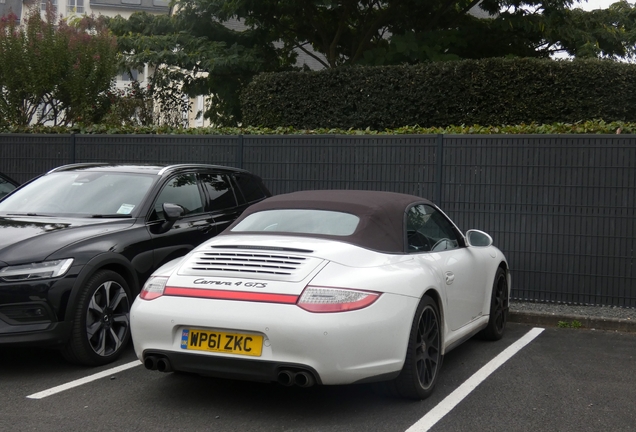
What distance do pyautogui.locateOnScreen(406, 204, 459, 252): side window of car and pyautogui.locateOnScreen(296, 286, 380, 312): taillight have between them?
100cm

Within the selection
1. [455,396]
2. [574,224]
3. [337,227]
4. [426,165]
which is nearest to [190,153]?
[426,165]

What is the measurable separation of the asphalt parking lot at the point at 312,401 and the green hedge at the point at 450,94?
804 centimetres

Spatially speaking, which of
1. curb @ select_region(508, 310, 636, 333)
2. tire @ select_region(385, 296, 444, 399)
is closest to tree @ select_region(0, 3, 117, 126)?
curb @ select_region(508, 310, 636, 333)

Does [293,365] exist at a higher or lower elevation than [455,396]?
higher

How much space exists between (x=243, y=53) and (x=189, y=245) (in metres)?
11.6

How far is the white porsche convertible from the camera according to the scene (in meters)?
4.66

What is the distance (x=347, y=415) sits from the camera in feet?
16.4

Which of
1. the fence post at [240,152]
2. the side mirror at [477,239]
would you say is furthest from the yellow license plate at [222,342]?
the fence post at [240,152]

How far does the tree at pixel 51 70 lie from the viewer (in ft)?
49.4

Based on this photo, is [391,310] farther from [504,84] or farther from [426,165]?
[504,84]

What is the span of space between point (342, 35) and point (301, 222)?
15593mm

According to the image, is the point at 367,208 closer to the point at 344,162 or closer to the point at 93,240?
the point at 93,240

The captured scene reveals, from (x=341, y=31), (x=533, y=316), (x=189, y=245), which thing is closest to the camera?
(x=189, y=245)

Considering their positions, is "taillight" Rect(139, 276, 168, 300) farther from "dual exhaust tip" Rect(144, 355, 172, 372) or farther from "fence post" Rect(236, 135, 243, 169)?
"fence post" Rect(236, 135, 243, 169)
